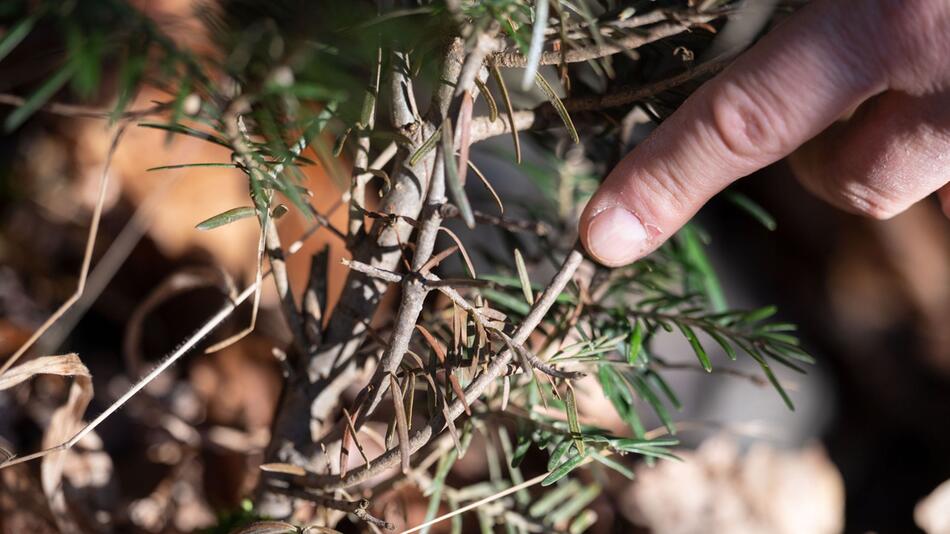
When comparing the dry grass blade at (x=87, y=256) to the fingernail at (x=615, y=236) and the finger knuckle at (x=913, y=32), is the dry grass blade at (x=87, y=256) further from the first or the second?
the finger knuckle at (x=913, y=32)

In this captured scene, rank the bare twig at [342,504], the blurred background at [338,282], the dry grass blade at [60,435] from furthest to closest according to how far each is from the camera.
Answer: the blurred background at [338,282] → the dry grass blade at [60,435] → the bare twig at [342,504]

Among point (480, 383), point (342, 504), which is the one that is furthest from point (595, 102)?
point (342, 504)

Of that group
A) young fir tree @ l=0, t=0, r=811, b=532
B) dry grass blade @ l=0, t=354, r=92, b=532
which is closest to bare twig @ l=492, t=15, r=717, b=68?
young fir tree @ l=0, t=0, r=811, b=532

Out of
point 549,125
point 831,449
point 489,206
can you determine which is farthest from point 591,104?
point 831,449

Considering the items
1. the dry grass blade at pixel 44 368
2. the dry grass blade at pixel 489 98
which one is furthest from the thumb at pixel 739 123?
the dry grass blade at pixel 44 368

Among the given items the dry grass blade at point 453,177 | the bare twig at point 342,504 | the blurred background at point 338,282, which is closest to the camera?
the dry grass blade at point 453,177
